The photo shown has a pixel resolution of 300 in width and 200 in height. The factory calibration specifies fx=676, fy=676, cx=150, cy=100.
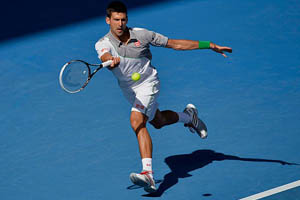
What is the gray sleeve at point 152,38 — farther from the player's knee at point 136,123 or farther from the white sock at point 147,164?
the white sock at point 147,164

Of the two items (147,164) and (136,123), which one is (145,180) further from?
(136,123)

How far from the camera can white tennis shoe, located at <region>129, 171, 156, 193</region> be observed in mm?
6812

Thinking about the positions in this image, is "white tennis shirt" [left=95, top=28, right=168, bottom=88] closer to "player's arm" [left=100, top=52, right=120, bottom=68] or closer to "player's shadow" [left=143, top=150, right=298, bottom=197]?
"player's arm" [left=100, top=52, right=120, bottom=68]

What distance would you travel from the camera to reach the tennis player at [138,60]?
7.16 meters

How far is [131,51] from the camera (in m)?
7.35

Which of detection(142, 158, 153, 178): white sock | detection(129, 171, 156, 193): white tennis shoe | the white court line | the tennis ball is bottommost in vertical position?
the white court line

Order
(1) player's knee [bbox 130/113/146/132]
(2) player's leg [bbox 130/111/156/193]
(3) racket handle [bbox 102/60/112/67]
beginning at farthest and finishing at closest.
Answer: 1. (1) player's knee [bbox 130/113/146/132]
2. (2) player's leg [bbox 130/111/156/193]
3. (3) racket handle [bbox 102/60/112/67]

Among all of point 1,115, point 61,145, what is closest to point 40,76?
point 1,115

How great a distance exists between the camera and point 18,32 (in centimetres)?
1230

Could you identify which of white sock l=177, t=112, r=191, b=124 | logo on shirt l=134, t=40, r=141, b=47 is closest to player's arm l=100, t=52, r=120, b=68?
logo on shirt l=134, t=40, r=141, b=47

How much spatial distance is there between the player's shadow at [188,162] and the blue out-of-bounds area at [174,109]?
0.01 meters

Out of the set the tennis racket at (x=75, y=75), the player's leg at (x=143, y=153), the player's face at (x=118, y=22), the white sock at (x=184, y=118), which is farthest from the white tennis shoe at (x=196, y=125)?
the tennis racket at (x=75, y=75)

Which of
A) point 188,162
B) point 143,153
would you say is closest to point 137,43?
point 143,153

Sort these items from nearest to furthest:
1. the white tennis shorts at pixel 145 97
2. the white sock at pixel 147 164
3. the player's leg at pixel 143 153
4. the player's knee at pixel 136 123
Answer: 1. the player's leg at pixel 143 153
2. the white sock at pixel 147 164
3. the player's knee at pixel 136 123
4. the white tennis shorts at pixel 145 97
